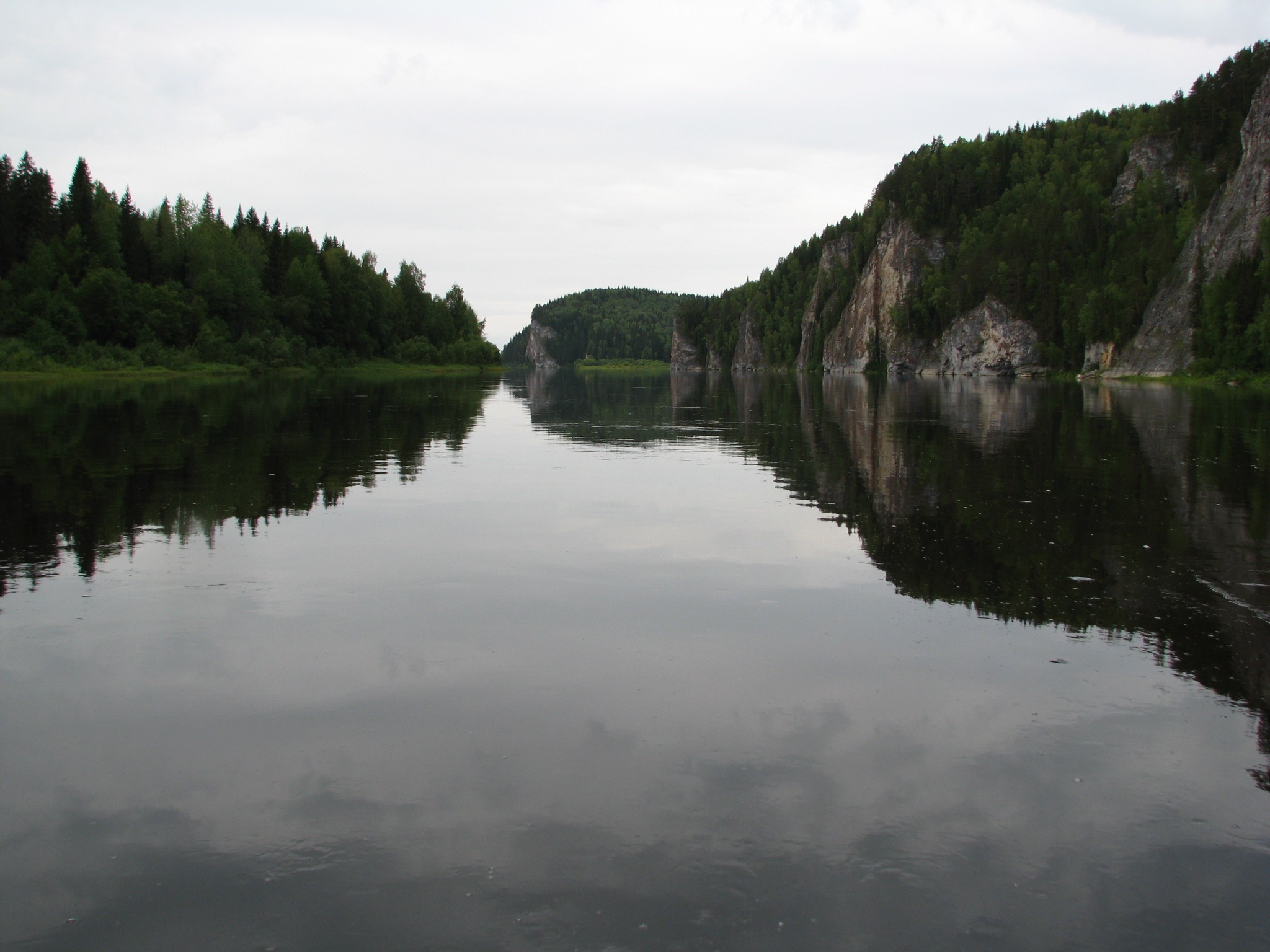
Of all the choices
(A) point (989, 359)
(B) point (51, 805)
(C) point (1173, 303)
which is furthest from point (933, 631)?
(A) point (989, 359)

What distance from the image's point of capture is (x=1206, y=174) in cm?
10069

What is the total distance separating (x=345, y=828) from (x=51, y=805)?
6.03 ft

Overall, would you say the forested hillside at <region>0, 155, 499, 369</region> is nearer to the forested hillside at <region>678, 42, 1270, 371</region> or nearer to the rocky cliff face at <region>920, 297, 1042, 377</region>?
the rocky cliff face at <region>920, 297, 1042, 377</region>

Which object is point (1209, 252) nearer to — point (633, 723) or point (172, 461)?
point (172, 461)

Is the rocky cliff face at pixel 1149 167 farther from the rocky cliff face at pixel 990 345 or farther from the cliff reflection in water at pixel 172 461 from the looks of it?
the cliff reflection in water at pixel 172 461

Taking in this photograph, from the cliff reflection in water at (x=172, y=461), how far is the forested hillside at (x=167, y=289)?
115 ft

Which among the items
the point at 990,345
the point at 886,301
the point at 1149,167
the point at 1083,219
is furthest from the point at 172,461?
the point at 886,301

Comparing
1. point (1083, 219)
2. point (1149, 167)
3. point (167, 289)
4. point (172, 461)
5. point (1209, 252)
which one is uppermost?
point (1149, 167)

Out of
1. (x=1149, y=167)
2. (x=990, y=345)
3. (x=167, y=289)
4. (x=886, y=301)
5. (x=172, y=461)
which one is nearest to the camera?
(x=172, y=461)

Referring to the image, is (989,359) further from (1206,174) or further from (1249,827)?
(1249,827)

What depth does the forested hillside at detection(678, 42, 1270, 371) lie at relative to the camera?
96.5 meters

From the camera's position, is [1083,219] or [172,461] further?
[1083,219]

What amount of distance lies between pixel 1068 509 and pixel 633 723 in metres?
11.4

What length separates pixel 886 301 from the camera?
528 feet
